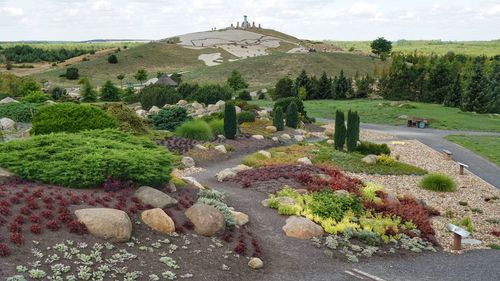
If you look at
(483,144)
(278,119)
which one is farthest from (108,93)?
(483,144)

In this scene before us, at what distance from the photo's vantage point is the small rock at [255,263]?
10.4 meters

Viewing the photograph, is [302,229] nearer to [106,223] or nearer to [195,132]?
[106,223]

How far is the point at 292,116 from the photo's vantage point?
31.5 m

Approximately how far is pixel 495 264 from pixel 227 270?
6537mm

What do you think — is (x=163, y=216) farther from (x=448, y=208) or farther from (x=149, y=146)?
(x=448, y=208)

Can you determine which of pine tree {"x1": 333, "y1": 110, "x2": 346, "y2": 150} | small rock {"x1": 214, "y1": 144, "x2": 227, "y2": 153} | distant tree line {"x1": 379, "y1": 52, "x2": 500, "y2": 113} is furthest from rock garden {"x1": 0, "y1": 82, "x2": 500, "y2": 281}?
distant tree line {"x1": 379, "y1": 52, "x2": 500, "y2": 113}

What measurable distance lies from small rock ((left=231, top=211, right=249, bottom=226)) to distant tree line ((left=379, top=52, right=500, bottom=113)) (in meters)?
37.0

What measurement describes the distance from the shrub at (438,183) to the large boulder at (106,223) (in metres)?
12.2

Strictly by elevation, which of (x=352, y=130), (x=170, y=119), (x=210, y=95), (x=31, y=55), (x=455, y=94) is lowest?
(x=170, y=119)

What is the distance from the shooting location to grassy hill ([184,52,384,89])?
6894cm

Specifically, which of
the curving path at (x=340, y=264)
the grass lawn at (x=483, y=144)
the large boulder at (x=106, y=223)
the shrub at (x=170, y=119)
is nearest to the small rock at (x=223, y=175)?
the curving path at (x=340, y=264)

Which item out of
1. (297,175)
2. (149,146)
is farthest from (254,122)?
(149,146)

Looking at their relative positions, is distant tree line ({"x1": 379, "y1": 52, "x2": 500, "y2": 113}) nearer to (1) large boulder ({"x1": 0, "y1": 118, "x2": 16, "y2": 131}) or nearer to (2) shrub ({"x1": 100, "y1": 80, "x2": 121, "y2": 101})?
(2) shrub ({"x1": 100, "y1": 80, "x2": 121, "y2": 101})

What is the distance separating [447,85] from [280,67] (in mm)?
28483
